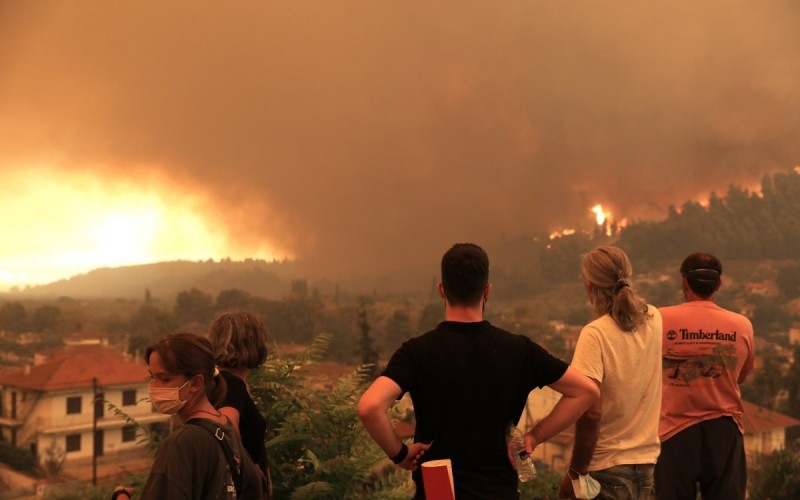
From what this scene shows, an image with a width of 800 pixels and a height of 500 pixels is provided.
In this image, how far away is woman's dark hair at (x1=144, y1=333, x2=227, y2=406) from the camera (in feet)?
4.80

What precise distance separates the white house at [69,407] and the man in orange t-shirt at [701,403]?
3.73 m

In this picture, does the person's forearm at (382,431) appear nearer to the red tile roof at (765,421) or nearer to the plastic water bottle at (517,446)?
the plastic water bottle at (517,446)

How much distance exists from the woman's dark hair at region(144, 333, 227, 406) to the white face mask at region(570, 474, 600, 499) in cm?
103

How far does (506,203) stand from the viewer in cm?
712

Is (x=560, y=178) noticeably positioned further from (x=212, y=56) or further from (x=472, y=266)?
(x=472, y=266)

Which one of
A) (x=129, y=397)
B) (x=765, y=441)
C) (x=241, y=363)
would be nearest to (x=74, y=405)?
(x=129, y=397)

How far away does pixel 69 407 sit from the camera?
16.5 feet

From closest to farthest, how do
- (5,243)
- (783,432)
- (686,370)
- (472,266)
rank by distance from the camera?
(472,266) < (686,370) < (5,243) < (783,432)

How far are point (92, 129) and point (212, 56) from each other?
1230 mm

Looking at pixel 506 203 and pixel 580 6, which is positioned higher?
pixel 580 6

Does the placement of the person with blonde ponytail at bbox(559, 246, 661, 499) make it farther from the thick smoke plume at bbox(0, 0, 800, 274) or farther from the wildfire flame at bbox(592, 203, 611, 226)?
the wildfire flame at bbox(592, 203, 611, 226)

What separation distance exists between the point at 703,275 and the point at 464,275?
1.21 meters

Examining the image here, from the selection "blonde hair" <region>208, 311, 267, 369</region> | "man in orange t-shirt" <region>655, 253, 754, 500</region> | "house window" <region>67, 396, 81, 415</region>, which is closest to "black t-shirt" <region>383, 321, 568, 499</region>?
"blonde hair" <region>208, 311, 267, 369</region>

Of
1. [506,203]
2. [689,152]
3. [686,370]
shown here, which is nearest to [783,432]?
[689,152]
